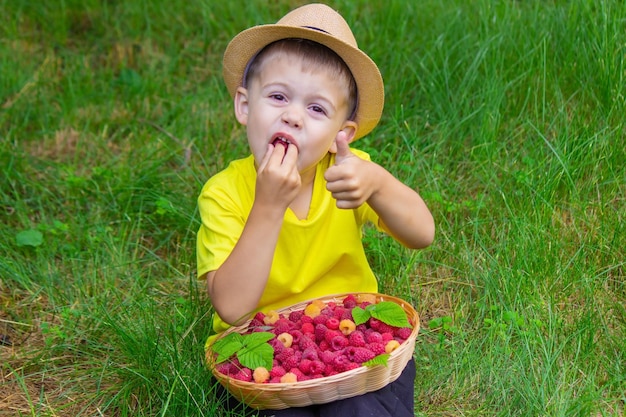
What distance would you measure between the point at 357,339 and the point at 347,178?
404 mm

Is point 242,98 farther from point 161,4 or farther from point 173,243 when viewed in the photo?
point 161,4

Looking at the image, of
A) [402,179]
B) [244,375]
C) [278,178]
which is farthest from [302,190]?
[402,179]

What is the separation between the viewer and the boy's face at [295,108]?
7.20 ft

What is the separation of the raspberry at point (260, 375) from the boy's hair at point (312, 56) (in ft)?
2.50

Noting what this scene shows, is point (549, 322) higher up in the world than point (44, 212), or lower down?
higher up

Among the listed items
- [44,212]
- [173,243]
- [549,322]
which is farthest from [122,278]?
[549,322]

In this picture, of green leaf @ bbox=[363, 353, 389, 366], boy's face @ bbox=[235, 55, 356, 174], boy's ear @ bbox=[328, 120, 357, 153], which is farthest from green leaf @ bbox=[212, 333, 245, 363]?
boy's ear @ bbox=[328, 120, 357, 153]

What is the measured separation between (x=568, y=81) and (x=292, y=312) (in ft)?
5.46

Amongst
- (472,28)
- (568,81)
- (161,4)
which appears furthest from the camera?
(161,4)

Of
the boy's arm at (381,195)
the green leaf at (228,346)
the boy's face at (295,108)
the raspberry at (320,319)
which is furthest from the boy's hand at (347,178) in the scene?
the green leaf at (228,346)

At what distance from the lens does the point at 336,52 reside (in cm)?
227

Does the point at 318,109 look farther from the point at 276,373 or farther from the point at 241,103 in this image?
the point at 276,373

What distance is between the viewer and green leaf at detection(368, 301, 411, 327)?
7.26ft

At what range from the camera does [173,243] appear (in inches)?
124
